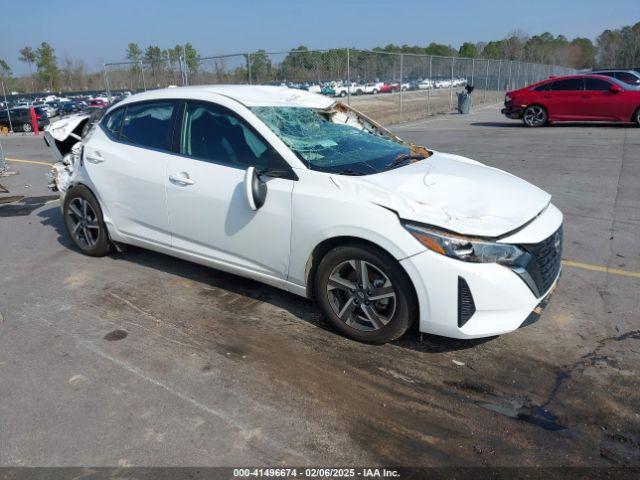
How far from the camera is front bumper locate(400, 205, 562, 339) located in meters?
3.08

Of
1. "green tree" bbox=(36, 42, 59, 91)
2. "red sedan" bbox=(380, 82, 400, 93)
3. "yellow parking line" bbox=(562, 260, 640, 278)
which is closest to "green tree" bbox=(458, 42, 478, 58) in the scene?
"green tree" bbox=(36, 42, 59, 91)

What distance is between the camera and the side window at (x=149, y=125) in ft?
14.7

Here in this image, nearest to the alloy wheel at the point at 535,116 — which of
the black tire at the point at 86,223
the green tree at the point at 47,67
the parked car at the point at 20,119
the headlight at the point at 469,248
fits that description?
the black tire at the point at 86,223

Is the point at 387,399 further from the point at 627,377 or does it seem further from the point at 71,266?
the point at 71,266

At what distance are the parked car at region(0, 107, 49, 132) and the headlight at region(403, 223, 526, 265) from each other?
2722cm

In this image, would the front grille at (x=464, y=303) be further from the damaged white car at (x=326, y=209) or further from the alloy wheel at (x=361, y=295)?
the alloy wheel at (x=361, y=295)

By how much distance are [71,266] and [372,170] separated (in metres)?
3.31

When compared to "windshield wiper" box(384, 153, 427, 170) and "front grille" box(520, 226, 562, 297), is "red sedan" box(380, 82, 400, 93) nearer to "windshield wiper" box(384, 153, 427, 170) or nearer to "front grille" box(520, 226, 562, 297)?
"windshield wiper" box(384, 153, 427, 170)

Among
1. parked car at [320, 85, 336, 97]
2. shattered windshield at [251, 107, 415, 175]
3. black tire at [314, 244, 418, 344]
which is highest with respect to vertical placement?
parked car at [320, 85, 336, 97]

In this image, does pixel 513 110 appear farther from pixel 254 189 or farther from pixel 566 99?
pixel 254 189

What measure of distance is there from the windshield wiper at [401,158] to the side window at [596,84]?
13480mm

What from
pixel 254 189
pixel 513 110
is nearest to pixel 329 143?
pixel 254 189

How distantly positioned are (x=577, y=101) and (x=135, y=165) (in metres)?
15.0

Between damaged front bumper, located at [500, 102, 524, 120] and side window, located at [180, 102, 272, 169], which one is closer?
side window, located at [180, 102, 272, 169]
